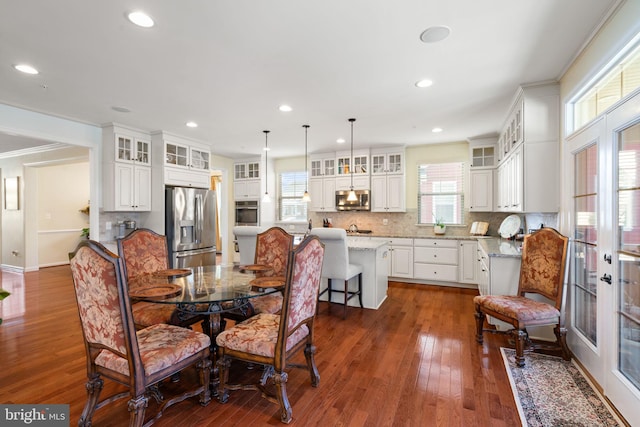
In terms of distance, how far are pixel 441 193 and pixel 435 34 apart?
409 cm

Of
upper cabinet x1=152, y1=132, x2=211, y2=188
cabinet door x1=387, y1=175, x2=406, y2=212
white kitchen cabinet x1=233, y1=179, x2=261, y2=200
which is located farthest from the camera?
white kitchen cabinet x1=233, y1=179, x2=261, y2=200

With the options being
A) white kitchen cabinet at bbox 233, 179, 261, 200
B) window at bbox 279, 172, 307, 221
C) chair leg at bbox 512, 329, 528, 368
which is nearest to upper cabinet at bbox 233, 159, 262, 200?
white kitchen cabinet at bbox 233, 179, 261, 200

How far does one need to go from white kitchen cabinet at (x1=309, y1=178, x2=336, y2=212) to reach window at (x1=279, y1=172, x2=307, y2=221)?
52cm

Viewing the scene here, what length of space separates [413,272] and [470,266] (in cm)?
95

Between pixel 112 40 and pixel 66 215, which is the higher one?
pixel 112 40

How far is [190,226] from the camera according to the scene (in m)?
5.46

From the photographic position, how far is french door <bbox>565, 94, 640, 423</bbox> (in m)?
1.89

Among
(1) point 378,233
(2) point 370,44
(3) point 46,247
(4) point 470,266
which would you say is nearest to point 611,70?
(2) point 370,44

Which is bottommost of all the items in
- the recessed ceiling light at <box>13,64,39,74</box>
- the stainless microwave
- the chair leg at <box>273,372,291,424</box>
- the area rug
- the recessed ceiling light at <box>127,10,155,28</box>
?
the area rug

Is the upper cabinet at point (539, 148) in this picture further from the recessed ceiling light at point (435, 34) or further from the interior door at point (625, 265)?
the recessed ceiling light at point (435, 34)

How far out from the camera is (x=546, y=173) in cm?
316

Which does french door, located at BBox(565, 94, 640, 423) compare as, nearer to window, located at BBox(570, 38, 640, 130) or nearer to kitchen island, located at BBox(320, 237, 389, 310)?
window, located at BBox(570, 38, 640, 130)

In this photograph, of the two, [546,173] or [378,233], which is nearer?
[546,173]

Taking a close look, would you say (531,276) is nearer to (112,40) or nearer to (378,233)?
(378,233)
